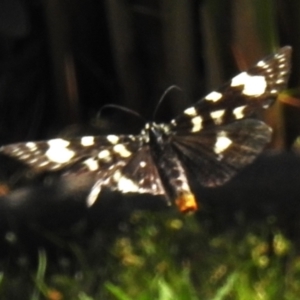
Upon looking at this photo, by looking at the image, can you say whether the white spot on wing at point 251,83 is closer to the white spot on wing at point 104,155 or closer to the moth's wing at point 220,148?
the moth's wing at point 220,148

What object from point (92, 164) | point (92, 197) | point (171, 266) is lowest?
point (171, 266)

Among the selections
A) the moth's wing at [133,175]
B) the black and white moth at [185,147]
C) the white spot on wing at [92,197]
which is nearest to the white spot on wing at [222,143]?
the black and white moth at [185,147]

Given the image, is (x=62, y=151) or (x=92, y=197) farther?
(x=92, y=197)

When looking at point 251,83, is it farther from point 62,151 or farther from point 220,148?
point 62,151

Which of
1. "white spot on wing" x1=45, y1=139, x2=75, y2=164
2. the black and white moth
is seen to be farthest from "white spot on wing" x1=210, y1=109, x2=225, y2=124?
"white spot on wing" x1=45, y1=139, x2=75, y2=164

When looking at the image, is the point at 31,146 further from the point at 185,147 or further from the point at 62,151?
the point at 185,147

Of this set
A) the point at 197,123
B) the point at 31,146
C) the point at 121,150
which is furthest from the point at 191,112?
the point at 31,146

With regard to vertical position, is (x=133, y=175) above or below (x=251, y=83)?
below
